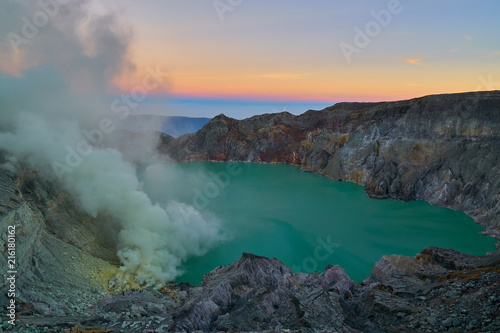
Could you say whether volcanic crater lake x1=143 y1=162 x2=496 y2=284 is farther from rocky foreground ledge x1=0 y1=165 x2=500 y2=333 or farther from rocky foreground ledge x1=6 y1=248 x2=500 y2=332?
rocky foreground ledge x1=6 y1=248 x2=500 y2=332

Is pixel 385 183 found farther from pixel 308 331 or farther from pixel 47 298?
pixel 47 298

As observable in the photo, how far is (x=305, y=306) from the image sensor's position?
9.81m

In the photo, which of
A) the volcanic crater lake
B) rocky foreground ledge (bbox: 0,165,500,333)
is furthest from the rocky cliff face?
rocky foreground ledge (bbox: 0,165,500,333)

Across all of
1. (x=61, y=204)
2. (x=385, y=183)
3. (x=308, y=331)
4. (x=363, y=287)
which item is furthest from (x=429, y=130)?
(x=61, y=204)

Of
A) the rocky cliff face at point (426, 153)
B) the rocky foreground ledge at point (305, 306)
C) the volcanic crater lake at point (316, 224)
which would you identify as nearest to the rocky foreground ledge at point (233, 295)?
the rocky foreground ledge at point (305, 306)

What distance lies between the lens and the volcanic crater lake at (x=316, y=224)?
1912 cm

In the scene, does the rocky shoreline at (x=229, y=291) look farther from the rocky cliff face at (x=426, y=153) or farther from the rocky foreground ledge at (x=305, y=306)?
the rocky cliff face at (x=426, y=153)

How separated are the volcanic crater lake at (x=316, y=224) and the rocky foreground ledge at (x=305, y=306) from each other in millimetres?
4548

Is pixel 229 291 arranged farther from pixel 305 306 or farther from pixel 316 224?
pixel 316 224

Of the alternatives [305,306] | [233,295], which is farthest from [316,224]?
[305,306]

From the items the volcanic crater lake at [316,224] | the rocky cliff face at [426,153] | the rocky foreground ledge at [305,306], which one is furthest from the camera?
the rocky cliff face at [426,153]

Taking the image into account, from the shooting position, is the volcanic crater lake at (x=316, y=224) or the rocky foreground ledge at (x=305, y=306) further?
the volcanic crater lake at (x=316, y=224)

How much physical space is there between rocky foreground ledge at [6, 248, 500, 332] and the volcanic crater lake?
455cm

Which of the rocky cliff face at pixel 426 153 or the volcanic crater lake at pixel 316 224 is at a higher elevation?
the rocky cliff face at pixel 426 153
